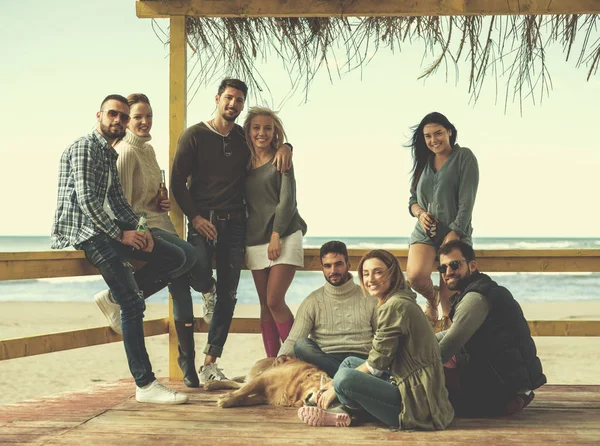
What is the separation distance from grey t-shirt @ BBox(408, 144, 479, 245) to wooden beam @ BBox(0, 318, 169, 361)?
6.29ft

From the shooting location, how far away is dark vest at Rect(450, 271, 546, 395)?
13.4 ft

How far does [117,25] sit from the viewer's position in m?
26.8

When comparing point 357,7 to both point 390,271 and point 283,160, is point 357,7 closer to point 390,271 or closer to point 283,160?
point 283,160

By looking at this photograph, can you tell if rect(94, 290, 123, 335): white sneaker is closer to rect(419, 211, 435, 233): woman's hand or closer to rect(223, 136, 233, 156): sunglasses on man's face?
rect(223, 136, 233, 156): sunglasses on man's face

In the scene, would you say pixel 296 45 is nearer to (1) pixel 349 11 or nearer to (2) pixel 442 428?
(1) pixel 349 11

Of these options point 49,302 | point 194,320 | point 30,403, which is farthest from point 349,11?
point 49,302


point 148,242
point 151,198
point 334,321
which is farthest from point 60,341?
point 334,321

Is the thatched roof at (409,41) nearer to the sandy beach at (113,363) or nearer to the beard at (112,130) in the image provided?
the beard at (112,130)

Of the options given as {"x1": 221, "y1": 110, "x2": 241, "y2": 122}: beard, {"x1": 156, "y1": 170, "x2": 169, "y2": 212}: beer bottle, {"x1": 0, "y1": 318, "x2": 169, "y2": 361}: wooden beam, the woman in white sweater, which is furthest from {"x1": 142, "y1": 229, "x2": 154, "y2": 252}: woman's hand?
{"x1": 221, "y1": 110, "x2": 241, "y2": 122}: beard

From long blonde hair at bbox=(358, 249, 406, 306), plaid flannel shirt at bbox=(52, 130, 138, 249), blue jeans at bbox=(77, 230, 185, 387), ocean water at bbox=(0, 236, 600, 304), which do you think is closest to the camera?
long blonde hair at bbox=(358, 249, 406, 306)

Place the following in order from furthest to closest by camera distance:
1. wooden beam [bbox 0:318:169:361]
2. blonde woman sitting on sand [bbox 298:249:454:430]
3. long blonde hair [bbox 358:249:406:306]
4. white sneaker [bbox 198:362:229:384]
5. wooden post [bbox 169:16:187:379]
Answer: wooden post [bbox 169:16:187:379] → white sneaker [bbox 198:362:229:384] → wooden beam [bbox 0:318:169:361] → long blonde hair [bbox 358:249:406:306] → blonde woman sitting on sand [bbox 298:249:454:430]

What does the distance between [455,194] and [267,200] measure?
3.95ft

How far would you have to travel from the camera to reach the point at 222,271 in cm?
502

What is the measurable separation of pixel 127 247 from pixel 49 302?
2096cm
